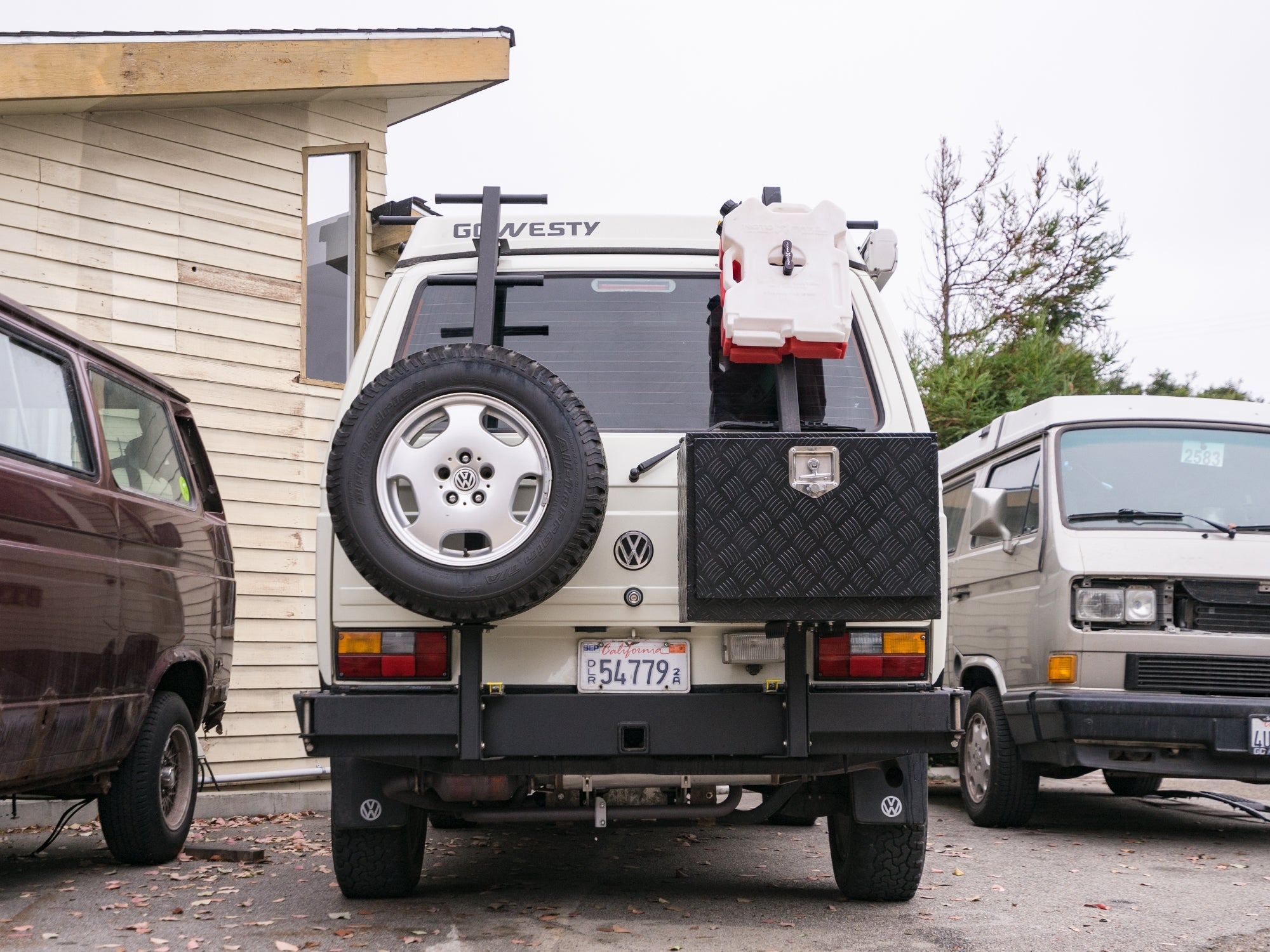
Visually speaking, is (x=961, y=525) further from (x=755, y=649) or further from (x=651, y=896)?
(x=755, y=649)

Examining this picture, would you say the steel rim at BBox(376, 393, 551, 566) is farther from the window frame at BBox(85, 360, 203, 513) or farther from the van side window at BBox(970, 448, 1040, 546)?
the van side window at BBox(970, 448, 1040, 546)

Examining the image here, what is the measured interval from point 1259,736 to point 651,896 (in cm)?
318

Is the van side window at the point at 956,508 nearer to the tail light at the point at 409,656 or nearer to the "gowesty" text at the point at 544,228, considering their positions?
the "gowesty" text at the point at 544,228

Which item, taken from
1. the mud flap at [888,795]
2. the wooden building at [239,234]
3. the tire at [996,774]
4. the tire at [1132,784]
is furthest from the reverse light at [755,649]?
the tire at [1132,784]

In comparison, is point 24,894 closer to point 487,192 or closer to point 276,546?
point 487,192

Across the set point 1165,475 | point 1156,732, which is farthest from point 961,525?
point 1156,732

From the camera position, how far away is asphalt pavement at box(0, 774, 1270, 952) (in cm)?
450

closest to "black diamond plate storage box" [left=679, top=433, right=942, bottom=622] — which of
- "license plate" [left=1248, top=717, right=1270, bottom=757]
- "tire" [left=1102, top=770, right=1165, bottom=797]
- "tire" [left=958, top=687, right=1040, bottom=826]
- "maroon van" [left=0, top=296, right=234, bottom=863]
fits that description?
"maroon van" [left=0, top=296, right=234, bottom=863]

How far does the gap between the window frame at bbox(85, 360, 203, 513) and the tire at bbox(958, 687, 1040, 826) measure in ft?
13.8

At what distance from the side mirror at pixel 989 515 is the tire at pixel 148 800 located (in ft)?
13.1

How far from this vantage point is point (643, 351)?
4902mm

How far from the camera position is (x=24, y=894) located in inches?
214

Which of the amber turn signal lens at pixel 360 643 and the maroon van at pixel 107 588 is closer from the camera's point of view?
the amber turn signal lens at pixel 360 643

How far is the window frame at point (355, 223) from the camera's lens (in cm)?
960
